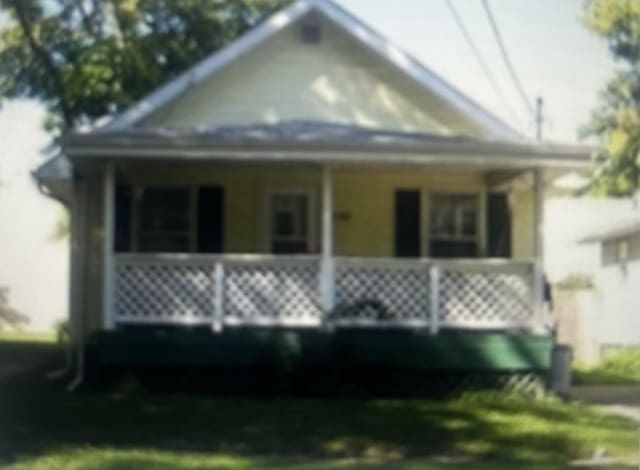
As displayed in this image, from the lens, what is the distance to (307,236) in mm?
13750

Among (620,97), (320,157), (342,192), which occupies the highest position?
(620,97)

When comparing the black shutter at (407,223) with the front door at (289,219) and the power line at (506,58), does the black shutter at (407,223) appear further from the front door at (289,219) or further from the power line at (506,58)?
the power line at (506,58)

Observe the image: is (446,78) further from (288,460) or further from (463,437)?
(288,460)

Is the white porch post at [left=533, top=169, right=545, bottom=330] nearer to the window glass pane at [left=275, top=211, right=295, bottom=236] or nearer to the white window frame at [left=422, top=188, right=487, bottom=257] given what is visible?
the white window frame at [left=422, top=188, right=487, bottom=257]

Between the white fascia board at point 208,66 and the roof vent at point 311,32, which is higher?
the roof vent at point 311,32

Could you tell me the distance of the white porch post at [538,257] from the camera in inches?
484

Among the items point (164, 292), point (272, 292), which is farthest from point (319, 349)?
point (164, 292)

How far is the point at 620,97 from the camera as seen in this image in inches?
424

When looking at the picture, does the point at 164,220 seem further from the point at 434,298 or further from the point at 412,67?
the point at 434,298

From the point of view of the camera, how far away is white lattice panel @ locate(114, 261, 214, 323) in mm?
12125

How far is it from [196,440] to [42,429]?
116cm

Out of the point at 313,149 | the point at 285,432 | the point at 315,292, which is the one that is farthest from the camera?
the point at 315,292

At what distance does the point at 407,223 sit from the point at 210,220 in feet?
7.02

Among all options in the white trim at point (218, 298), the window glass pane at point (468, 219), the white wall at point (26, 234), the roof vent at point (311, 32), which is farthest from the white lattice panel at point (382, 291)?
the white wall at point (26, 234)
